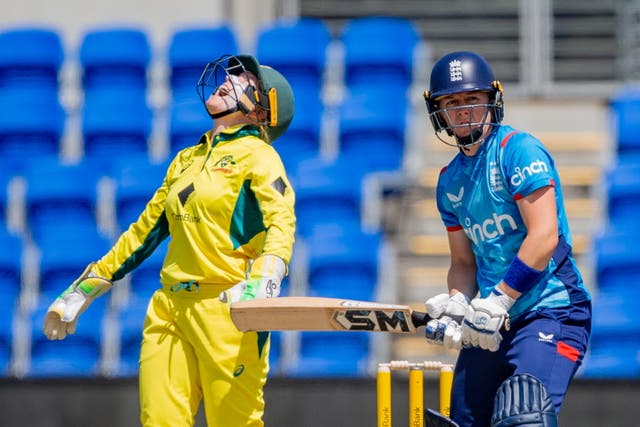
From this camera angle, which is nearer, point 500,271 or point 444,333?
point 444,333

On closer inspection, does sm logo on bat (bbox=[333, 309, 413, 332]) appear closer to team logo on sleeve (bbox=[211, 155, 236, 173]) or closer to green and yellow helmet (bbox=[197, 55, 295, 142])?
team logo on sleeve (bbox=[211, 155, 236, 173])

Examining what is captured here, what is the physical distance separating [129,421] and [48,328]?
1663mm

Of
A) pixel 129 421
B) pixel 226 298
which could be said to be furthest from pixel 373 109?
pixel 226 298

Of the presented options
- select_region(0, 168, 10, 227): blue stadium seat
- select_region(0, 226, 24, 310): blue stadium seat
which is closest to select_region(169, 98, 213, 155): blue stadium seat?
select_region(0, 168, 10, 227): blue stadium seat

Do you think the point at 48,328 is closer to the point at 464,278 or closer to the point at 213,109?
the point at 213,109

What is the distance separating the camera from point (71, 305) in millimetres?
4348

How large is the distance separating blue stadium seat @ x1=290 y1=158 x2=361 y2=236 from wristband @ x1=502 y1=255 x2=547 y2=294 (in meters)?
3.85

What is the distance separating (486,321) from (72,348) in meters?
4.29

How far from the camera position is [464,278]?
13.4ft

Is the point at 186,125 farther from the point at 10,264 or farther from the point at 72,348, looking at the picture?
the point at 72,348

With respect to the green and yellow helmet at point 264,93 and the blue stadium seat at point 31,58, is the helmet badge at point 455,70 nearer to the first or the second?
the green and yellow helmet at point 264,93

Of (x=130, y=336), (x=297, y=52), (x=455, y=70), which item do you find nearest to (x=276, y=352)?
(x=130, y=336)

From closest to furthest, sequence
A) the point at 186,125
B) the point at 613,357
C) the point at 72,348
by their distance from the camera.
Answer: the point at 613,357 → the point at 72,348 → the point at 186,125

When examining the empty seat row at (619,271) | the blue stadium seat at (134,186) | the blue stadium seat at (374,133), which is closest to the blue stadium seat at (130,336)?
the blue stadium seat at (134,186)
